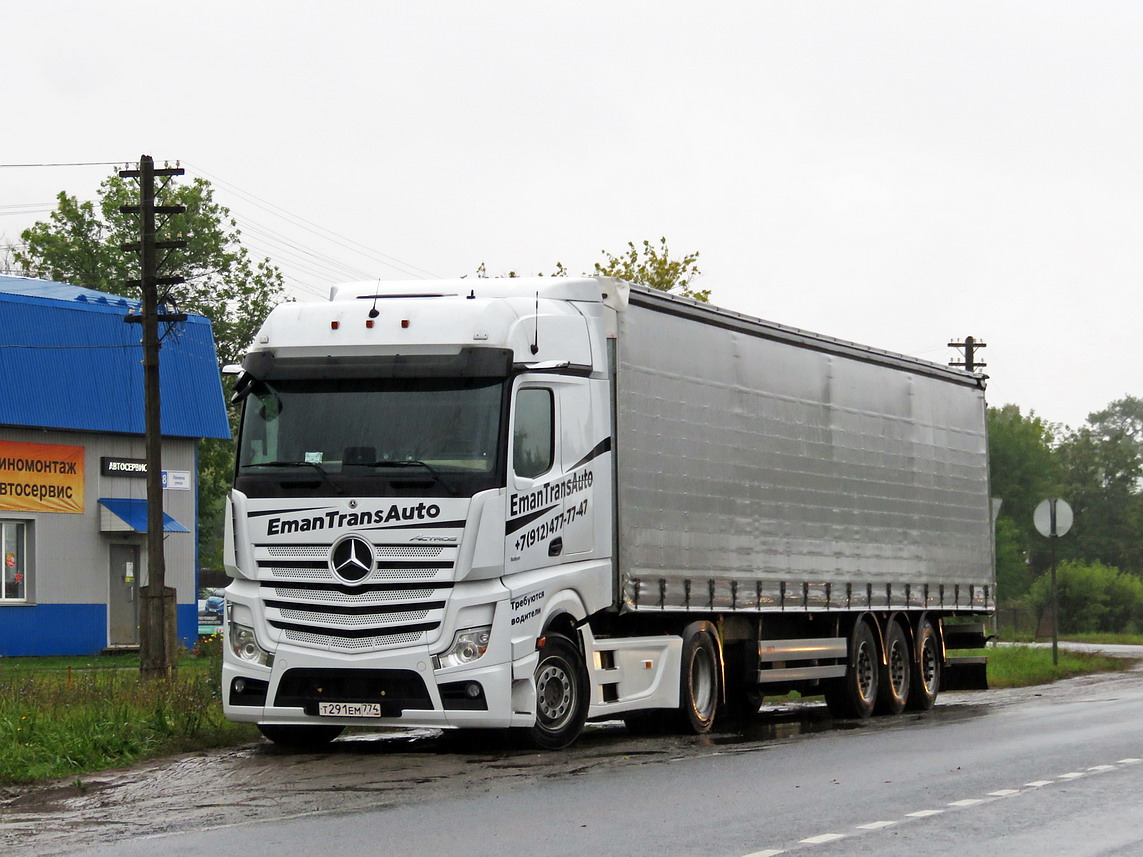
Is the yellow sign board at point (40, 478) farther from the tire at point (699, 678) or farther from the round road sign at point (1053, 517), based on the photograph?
the tire at point (699, 678)

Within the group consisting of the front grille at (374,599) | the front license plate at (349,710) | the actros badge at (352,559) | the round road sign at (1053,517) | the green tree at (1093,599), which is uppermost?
the round road sign at (1053,517)

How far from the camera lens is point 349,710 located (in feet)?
45.1

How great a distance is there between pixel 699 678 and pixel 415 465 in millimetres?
4409

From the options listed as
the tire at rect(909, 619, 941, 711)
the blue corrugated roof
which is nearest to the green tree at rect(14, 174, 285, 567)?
the blue corrugated roof

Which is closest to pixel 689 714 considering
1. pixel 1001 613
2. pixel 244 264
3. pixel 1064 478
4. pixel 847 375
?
pixel 847 375

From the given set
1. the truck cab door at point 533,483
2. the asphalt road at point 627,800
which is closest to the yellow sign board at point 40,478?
the asphalt road at point 627,800

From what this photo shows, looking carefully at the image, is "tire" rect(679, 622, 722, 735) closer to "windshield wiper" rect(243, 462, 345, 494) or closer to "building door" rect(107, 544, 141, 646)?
"windshield wiper" rect(243, 462, 345, 494)

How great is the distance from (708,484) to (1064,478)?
116 metres

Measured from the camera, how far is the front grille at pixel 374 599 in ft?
44.7

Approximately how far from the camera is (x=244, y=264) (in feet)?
210

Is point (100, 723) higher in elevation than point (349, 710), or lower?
lower

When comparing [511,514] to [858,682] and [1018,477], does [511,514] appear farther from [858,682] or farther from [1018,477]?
[1018,477]

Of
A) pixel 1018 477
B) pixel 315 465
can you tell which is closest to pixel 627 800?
pixel 315 465

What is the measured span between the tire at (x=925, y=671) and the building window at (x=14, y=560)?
23.5 meters
